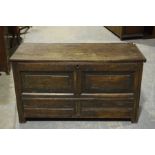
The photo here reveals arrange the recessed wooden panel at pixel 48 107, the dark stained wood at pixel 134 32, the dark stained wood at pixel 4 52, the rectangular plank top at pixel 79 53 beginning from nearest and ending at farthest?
1. the rectangular plank top at pixel 79 53
2. the recessed wooden panel at pixel 48 107
3. the dark stained wood at pixel 4 52
4. the dark stained wood at pixel 134 32

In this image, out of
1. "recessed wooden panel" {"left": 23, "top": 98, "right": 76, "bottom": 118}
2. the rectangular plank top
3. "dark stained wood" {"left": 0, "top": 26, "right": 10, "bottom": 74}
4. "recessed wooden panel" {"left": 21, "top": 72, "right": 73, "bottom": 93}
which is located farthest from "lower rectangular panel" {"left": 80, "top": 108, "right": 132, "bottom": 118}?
"dark stained wood" {"left": 0, "top": 26, "right": 10, "bottom": 74}

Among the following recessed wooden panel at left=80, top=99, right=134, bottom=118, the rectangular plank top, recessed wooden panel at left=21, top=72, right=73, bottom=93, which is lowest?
recessed wooden panel at left=80, top=99, right=134, bottom=118

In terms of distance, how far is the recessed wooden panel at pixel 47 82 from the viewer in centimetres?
201

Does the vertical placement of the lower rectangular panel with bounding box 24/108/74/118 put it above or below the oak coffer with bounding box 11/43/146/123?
below

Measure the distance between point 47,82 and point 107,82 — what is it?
1.61 ft

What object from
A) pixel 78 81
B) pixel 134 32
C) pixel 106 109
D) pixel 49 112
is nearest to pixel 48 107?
pixel 49 112

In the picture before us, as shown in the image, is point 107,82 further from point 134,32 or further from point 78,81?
point 134,32

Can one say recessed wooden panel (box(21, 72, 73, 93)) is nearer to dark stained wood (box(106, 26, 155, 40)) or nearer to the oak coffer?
the oak coffer

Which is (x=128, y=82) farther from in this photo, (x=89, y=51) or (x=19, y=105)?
(x=19, y=105)

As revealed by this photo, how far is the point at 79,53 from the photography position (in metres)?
2.08

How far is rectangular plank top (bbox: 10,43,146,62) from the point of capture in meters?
1.95

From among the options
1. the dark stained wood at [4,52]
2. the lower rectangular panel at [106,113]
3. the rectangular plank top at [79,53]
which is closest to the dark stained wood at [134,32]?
the dark stained wood at [4,52]

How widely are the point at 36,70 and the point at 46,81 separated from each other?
0.13 metres

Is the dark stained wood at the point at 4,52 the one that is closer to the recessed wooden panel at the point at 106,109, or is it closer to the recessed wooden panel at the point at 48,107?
the recessed wooden panel at the point at 48,107
